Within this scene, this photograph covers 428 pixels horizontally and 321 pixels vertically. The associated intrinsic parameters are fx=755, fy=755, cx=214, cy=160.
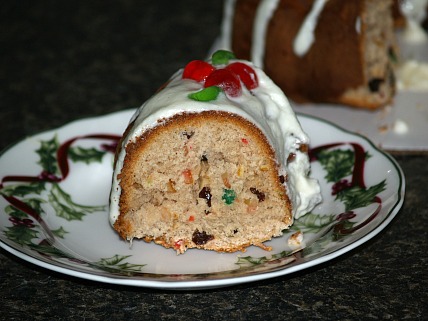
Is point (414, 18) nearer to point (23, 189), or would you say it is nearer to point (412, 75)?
point (412, 75)

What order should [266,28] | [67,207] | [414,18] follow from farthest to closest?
[414,18], [266,28], [67,207]

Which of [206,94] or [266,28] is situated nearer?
[206,94]

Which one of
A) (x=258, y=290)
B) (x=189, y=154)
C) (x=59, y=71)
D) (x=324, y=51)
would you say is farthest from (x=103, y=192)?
(x=59, y=71)

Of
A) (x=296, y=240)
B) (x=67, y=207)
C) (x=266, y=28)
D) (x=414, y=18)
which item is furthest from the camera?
(x=414, y=18)

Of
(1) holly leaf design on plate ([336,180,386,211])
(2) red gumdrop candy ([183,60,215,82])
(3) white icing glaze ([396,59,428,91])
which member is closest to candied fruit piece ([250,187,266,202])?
(1) holly leaf design on plate ([336,180,386,211])

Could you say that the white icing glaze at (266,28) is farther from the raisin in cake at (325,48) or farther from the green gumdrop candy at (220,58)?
the green gumdrop candy at (220,58)

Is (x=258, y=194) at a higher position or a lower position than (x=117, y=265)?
higher

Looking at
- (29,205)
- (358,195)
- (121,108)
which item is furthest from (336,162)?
(121,108)
